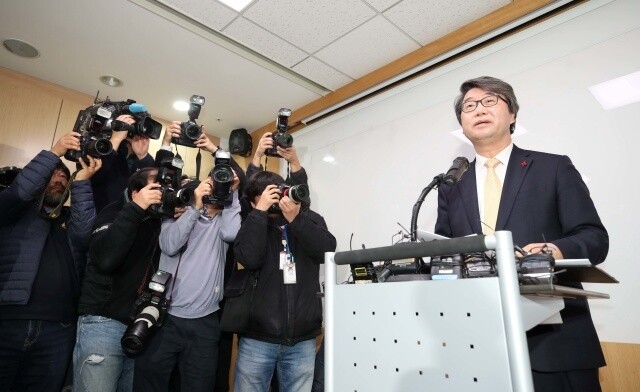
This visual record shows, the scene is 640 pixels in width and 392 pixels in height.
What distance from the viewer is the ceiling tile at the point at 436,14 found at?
238 cm

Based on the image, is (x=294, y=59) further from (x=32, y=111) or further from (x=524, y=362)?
(x=524, y=362)

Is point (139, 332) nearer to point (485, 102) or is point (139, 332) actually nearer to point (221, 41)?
point (485, 102)

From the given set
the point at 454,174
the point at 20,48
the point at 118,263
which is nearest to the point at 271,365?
the point at 118,263

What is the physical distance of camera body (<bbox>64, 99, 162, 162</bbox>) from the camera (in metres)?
1.92

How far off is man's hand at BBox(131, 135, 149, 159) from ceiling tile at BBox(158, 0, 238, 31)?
0.93 m

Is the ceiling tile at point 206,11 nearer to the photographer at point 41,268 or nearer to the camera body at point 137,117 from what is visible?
the camera body at point 137,117

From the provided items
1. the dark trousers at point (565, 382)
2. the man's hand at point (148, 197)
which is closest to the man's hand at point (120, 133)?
the man's hand at point (148, 197)

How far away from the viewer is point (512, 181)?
1.33 metres

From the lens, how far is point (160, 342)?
1698 mm

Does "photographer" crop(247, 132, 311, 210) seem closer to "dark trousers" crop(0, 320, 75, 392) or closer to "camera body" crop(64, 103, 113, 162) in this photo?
"camera body" crop(64, 103, 113, 162)

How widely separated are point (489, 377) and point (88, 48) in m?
3.43

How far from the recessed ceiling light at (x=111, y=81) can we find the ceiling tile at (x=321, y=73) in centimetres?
164

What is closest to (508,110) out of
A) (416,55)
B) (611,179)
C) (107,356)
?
(611,179)

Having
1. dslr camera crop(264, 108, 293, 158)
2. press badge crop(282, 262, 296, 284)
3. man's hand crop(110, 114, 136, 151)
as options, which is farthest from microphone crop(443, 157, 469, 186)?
man's hand crop(110, 114, 136, 151)
